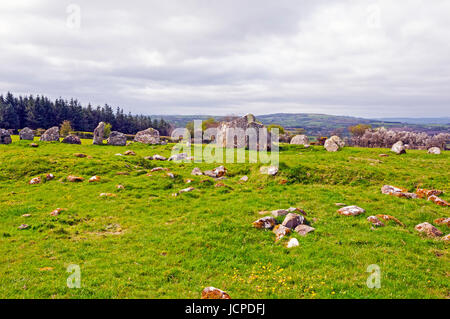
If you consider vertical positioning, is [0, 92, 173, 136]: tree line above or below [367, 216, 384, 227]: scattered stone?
above

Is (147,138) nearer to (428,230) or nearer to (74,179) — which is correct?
(74,179)

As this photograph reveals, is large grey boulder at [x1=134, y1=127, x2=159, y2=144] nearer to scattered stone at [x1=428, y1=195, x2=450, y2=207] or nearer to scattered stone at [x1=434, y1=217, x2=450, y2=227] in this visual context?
scattered stone at [x1=428, y1=195, x2=450, y2=207]

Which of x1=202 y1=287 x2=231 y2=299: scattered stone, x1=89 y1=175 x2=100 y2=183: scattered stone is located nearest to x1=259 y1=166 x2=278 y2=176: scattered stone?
x1=89 y1=175 x2=100 y2=183: scattered stone

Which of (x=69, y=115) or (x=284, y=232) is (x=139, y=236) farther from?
(x=69, y=115)

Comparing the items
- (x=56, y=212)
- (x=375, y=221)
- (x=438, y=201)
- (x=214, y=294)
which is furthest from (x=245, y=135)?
(x=214, y=294)

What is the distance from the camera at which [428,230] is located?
40.3 ft

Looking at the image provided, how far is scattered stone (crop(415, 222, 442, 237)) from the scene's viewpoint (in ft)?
39.7

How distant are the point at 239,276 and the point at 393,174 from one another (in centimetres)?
1971

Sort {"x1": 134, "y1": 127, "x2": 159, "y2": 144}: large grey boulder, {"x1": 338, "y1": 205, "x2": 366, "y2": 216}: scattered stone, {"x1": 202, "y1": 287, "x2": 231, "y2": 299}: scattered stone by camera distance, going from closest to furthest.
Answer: {"x1": 202, "y1": 287, "x2": 231, "y2": 299}: scattered stone, {"x1": 338, "y1": 205, "x2": 366, "y2": 216}: scattered stone, {"x1": 134, "y1": 127, "x2": 159, "y2": 144}: large grey boulder

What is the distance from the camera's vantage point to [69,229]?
13570mm

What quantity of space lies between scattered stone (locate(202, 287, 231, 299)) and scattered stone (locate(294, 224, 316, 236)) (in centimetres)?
573

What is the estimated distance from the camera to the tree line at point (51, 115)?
96125 millimetres

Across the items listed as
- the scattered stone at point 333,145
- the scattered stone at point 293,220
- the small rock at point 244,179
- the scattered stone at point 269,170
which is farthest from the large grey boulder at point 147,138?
the scattered stone at point 293,220

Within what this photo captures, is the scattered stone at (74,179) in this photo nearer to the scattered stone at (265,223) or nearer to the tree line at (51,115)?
the scattered stone at (265,223)
